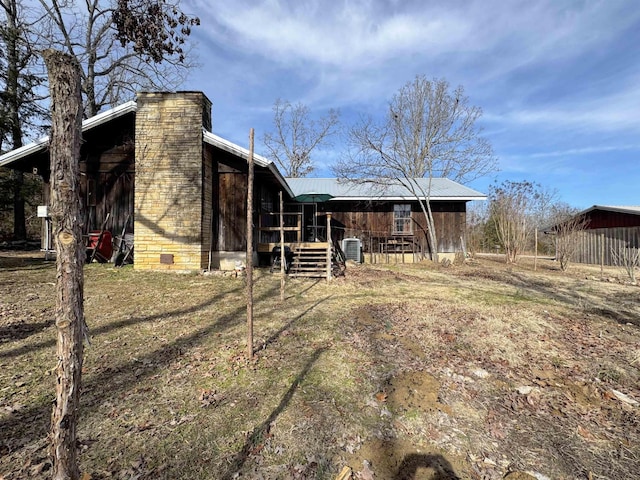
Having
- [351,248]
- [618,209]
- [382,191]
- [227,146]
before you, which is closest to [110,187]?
[227,146]

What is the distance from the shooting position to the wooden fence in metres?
19.4

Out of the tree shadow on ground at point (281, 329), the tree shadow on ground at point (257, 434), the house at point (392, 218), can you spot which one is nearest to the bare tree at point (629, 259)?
the house at point (392, 218)

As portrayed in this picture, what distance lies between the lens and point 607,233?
20.9 meters

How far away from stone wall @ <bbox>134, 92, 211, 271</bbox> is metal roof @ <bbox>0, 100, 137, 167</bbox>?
1.61 ft

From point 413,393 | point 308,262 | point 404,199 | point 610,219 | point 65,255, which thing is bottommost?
point 413,393

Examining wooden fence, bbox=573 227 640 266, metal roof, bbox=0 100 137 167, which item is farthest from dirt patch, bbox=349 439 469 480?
wooden fence, bbox=573 227 640 266

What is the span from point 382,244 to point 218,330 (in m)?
13.1

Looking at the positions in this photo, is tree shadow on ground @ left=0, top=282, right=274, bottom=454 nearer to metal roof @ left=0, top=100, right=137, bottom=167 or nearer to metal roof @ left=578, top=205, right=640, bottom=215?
metal roof @ left=0, top=100, right=137, bottom=167

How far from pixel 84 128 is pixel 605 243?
27.4 metres

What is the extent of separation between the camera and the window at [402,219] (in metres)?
17.6

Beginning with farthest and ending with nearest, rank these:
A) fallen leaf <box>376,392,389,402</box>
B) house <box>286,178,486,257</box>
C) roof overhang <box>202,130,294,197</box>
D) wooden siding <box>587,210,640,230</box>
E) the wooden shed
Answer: wooden siding <box>587,210,640,230</box>
the wooden shed
house <box>286,178,486,257</box>
roof overhang <box>202,130,294,197</box>
fallen leaf <box>376,392,389,402</box>

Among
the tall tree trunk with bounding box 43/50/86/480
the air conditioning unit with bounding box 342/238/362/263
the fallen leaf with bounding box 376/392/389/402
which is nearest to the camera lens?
the tall tree trunk with bounding box 43/50/86/480

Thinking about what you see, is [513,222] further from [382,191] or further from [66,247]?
[66,247]

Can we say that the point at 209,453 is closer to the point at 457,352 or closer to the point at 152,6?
the point at 457,352
